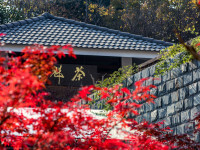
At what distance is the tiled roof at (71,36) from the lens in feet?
38.0

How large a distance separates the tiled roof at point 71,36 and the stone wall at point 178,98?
16.6ft

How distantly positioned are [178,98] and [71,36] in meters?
7.30

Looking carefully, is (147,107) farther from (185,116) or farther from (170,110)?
(185,116)

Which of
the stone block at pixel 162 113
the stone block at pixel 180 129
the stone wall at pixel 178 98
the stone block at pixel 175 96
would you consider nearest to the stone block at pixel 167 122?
the stone wall at pixel 178 98

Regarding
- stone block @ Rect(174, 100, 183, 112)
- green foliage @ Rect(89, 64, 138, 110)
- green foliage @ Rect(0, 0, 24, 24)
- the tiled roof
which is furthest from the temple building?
green foliage @ Rect(0, 0, 24, 24)

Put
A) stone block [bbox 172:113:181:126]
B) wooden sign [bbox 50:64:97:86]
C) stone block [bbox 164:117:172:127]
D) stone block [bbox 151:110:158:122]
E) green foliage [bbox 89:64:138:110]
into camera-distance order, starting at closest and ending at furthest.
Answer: stone block [bbox 172:113:181:126] → stone block [bbox 164:117:172:127] → stone block [bbox 151:110:158:122] → green foliage [bbox 89:64:138:110] → wooden sign [bbox 50:64:97:86]

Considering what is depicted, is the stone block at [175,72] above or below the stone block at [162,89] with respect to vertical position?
above

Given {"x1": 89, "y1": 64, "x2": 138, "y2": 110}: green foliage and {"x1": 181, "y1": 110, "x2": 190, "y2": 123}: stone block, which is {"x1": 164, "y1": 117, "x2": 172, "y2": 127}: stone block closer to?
{"x1": 181, "y1": 110, "x2": 190, "y2": 123}: stone block

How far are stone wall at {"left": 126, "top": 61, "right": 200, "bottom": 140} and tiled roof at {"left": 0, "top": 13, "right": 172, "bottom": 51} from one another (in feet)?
16.6

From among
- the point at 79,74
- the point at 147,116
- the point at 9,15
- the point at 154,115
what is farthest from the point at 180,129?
the point at 9,15

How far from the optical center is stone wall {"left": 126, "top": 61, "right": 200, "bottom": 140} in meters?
5.39

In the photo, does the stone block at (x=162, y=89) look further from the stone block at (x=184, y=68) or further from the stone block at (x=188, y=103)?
the stone block at (x=188, y=103)

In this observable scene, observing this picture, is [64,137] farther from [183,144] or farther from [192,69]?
[192,69]

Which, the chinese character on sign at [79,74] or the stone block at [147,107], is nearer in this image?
the stone block at [147,107]
